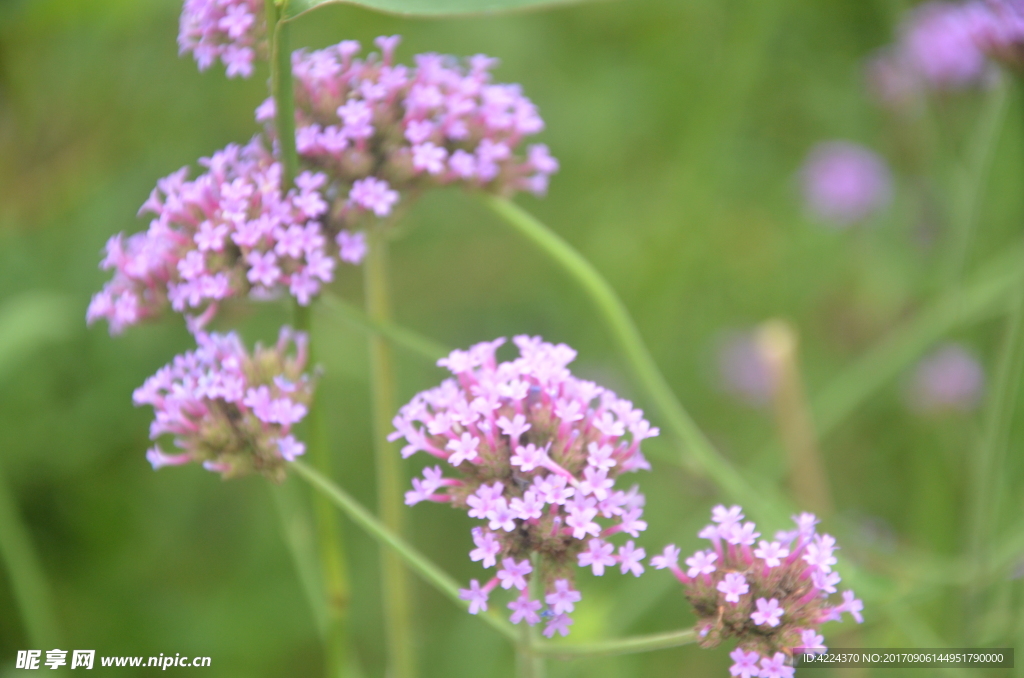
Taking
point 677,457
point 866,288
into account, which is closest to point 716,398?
point 866,288

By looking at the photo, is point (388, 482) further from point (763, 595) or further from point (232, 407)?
point (763, 595)

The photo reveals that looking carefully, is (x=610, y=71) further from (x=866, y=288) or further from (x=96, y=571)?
(x=96, y=571)

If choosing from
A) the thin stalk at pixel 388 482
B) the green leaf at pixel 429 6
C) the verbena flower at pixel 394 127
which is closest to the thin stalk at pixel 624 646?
the thin stalk at pixel 388 482

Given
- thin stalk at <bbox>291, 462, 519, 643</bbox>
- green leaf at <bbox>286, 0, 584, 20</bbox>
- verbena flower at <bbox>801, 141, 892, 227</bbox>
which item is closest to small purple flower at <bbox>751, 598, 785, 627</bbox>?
thin stalk at <bbox>291, 462, 519, 643</bbox>

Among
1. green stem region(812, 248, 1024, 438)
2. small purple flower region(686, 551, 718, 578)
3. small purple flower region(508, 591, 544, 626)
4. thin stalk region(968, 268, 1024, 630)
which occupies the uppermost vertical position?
green stem region(812, 248, 1024, 438)

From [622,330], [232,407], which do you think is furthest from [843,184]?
[232,407]

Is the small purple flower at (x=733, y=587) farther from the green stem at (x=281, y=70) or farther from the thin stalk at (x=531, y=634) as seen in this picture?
the green stem at (x=281, y=70)

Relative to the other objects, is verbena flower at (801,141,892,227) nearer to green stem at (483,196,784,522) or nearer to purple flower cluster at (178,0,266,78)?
green stem at (483,196,784,522)
